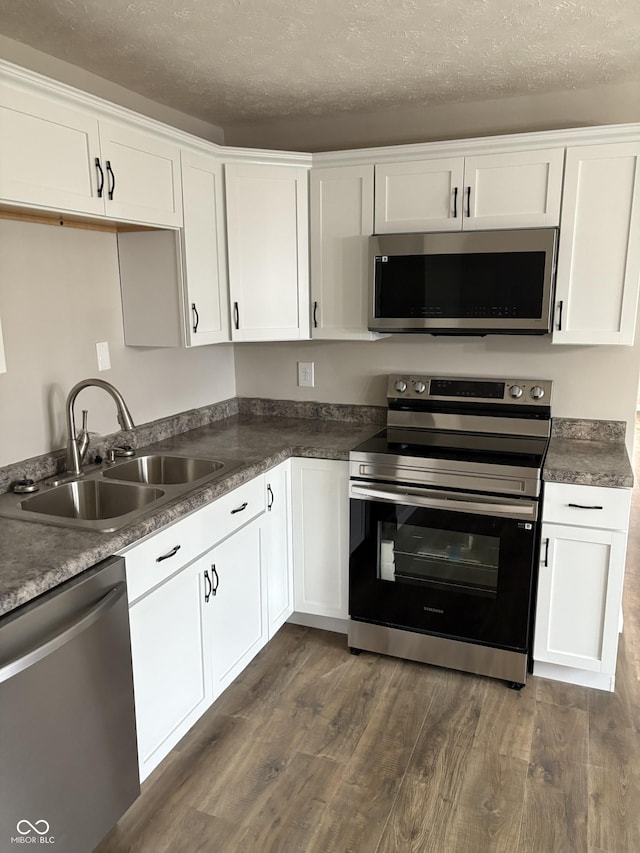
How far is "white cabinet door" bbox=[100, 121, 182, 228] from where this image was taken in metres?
2.09

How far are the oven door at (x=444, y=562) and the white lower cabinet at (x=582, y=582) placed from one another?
0.08 meters

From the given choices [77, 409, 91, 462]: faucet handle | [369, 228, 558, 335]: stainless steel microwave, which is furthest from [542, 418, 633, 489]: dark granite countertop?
[77, 409, 91, 462]: faucet handle

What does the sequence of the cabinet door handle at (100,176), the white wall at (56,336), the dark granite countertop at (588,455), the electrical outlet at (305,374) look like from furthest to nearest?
the electrical outlet at (305,374) → the dark granite countertop at (588,455) → the white wall at (56,336) → the cabinet door handle at (100,176)

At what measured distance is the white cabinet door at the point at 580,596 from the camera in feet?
7.86

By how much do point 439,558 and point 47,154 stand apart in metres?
1.99

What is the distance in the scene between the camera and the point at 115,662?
1.71 metres

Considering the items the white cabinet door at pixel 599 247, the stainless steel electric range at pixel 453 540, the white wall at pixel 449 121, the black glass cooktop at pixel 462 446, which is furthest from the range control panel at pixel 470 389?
the white wall at pixel 449 121

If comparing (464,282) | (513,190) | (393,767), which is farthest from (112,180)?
(393,767)

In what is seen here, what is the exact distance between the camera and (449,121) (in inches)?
114

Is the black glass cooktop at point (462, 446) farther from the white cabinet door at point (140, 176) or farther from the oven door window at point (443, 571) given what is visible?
the white cabinet door at point (140, 176)

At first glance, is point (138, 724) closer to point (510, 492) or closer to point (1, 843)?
point (1, 843)

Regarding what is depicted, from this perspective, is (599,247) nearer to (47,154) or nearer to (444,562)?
(444,562)

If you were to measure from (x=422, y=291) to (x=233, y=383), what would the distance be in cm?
127

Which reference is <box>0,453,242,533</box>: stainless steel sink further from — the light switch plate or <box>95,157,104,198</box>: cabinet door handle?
<box>95,157,104,198</box>: cabinet door handle
